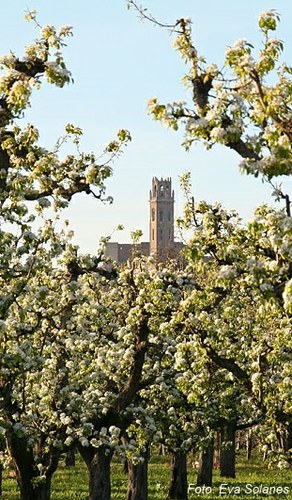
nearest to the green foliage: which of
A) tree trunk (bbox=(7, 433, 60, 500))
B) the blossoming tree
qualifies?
the blossoming tree

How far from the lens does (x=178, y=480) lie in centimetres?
3212

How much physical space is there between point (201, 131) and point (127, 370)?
1125 cm

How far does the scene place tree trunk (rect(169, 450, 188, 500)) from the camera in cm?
3178

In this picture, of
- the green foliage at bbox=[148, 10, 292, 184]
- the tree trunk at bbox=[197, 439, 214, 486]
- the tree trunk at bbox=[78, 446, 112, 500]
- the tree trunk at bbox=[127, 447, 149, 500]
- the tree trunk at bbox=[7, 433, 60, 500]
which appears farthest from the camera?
the tree trunk at bbox=[197, 439, 214, 486]

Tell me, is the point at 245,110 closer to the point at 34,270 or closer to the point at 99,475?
the point at 34,270

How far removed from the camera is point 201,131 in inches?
462

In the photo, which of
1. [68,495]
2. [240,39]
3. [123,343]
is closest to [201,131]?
[240,39]

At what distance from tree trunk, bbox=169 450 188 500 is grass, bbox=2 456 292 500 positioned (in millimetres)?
488

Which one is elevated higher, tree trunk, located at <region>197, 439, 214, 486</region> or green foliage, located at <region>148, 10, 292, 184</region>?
green foliage, located at <region>148, 10, 292, 184</region>

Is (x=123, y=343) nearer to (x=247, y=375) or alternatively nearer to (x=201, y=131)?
(x=247, y=375)

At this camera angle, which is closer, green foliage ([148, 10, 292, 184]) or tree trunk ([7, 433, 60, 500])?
green foliage ([148, 10, 292, 184])

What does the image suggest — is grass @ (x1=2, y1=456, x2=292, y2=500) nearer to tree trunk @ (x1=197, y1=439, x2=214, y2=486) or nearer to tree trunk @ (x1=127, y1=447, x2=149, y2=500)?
tree trunk @ (x1=197, y1=439, x2=214, y2=486)

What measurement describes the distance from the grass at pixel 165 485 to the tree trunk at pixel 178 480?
1.60ft

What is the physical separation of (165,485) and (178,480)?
526 centimetres
